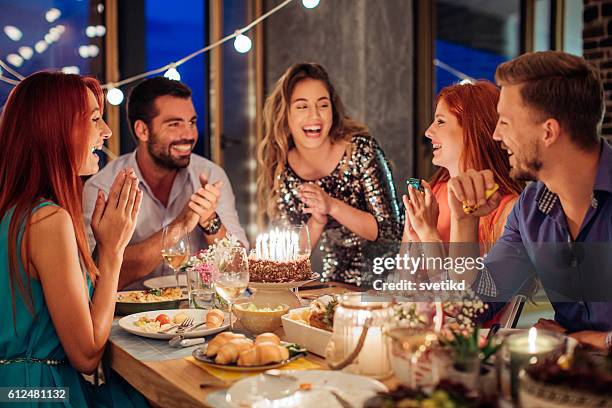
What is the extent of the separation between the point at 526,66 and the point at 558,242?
50cm

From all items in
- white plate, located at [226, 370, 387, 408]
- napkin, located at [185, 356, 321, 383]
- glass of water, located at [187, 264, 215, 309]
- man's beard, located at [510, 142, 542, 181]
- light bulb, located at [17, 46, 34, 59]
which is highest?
light bulb, located at [17, 46, 34, 59]

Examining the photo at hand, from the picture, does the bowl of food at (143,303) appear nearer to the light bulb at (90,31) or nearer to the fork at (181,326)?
the fork at (181,326)

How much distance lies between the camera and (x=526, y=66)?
6.10 ft

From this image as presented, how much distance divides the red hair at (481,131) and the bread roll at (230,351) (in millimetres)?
1131

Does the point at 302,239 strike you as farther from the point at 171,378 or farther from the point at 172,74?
the point at 172,74

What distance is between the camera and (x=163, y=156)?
3.30 m

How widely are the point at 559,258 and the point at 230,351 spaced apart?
3.23 ft

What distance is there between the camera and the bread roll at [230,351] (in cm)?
159

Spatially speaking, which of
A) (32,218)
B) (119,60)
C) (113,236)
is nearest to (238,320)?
(113,236)

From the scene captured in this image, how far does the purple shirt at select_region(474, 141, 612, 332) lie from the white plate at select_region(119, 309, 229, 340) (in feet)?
2.73

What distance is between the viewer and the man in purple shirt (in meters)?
1.83

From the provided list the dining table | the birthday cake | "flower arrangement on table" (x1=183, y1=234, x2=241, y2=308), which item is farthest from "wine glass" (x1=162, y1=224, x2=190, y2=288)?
the dining table

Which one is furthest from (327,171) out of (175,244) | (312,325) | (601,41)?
(601,41)

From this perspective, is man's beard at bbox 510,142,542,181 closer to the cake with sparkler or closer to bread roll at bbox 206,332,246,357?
the cake with sparkler
